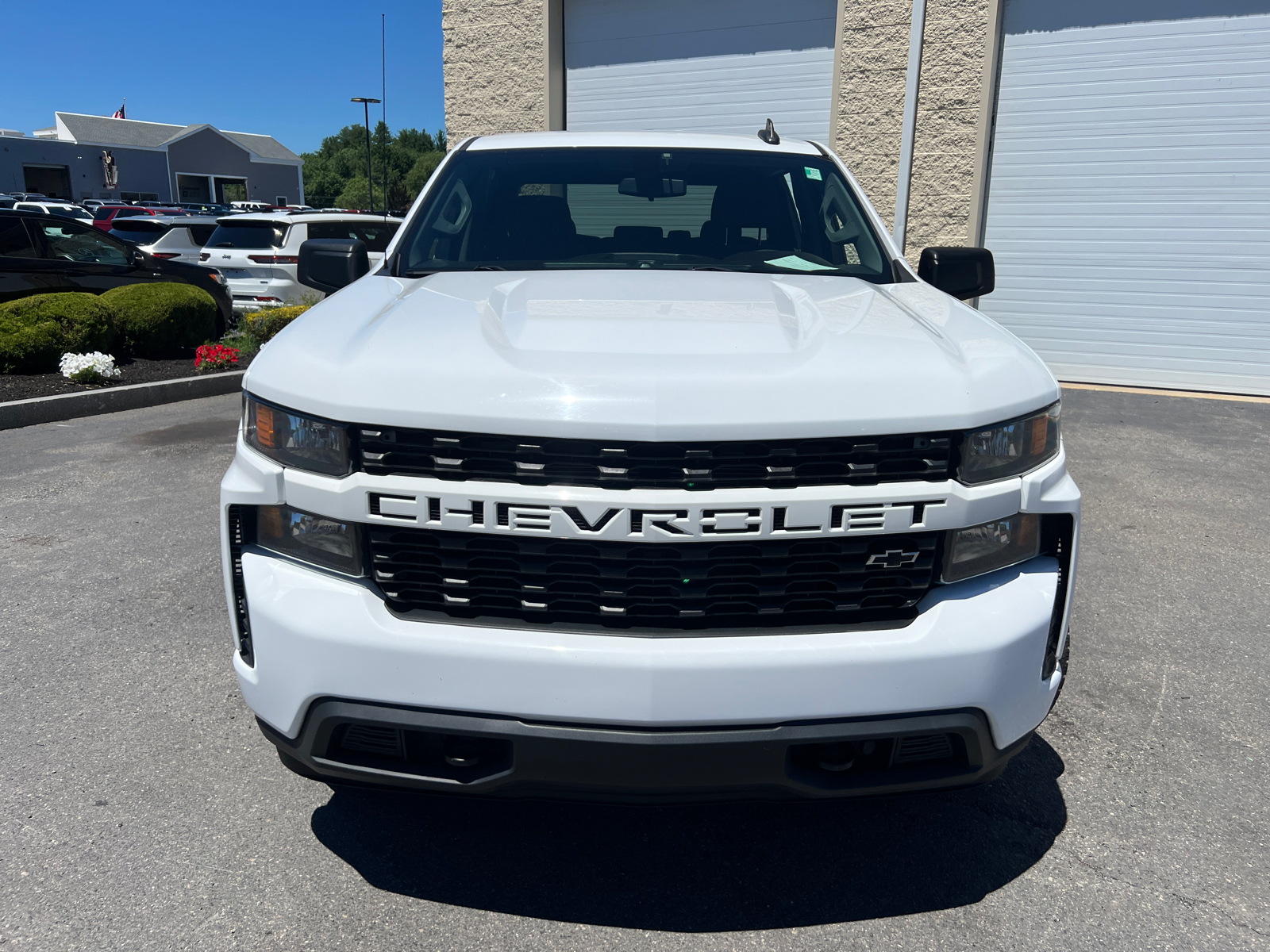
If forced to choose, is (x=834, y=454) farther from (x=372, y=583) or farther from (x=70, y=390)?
(x=70, y=390)

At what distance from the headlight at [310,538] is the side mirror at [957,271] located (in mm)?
2294

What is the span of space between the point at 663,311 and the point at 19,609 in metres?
3.26

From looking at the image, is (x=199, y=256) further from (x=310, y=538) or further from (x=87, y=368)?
(x=310, y=538)

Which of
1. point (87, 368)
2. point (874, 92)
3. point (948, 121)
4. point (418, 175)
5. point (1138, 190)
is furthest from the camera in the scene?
point (418, 175)

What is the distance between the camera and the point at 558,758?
1850 millimetres

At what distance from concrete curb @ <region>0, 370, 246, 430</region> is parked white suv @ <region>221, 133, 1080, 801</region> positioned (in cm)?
681

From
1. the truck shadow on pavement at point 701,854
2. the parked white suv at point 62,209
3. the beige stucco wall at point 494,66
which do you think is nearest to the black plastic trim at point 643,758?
the truck shadow on pavement at point 701,854

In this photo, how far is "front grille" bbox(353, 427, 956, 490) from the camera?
1.83 meters

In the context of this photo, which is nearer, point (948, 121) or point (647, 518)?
point (647, 518)

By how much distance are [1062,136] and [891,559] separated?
9.77 m

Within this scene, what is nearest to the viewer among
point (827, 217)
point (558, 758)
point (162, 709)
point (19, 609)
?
point (558, 758)

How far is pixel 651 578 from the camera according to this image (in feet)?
6.16

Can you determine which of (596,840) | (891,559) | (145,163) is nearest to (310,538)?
(596,840)

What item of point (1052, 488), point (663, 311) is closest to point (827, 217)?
point (663, 311)
